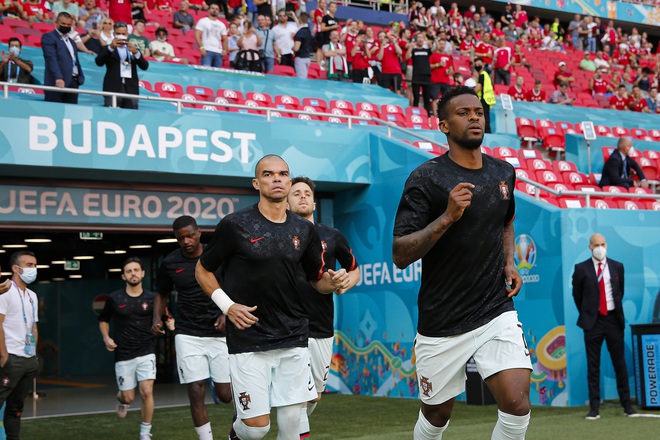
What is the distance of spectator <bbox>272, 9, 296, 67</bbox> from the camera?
21.2 m

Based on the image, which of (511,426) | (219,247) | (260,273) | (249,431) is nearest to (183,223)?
(219,247)

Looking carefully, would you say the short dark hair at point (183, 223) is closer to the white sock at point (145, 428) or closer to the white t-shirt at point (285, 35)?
the white sock at point (145, 428)

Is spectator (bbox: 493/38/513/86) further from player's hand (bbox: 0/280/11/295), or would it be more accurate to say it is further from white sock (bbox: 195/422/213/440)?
player's hand (bbox: 0/280/11/295)

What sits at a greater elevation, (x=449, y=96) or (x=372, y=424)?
(x=449, y=96)

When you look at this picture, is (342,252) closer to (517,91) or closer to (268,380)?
(268,380)

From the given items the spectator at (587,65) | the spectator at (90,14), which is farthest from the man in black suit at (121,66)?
the spectator at (587,65)

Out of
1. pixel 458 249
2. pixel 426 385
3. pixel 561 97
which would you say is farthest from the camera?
pixel 561 97

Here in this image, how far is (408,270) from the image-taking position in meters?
15.2

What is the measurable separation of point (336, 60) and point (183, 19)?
12.8ft

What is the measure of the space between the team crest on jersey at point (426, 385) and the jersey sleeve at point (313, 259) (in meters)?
1.20

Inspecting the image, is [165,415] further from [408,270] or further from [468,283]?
[468,283]

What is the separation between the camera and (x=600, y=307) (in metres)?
11.4

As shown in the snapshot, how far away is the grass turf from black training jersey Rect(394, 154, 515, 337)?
15.0 ft

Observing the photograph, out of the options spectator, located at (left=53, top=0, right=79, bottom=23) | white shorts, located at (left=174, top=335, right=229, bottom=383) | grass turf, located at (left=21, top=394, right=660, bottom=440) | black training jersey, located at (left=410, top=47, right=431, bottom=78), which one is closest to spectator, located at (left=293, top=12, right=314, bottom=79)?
black training jersey, located at (left=410, top=47, right=431, bottom=78)
